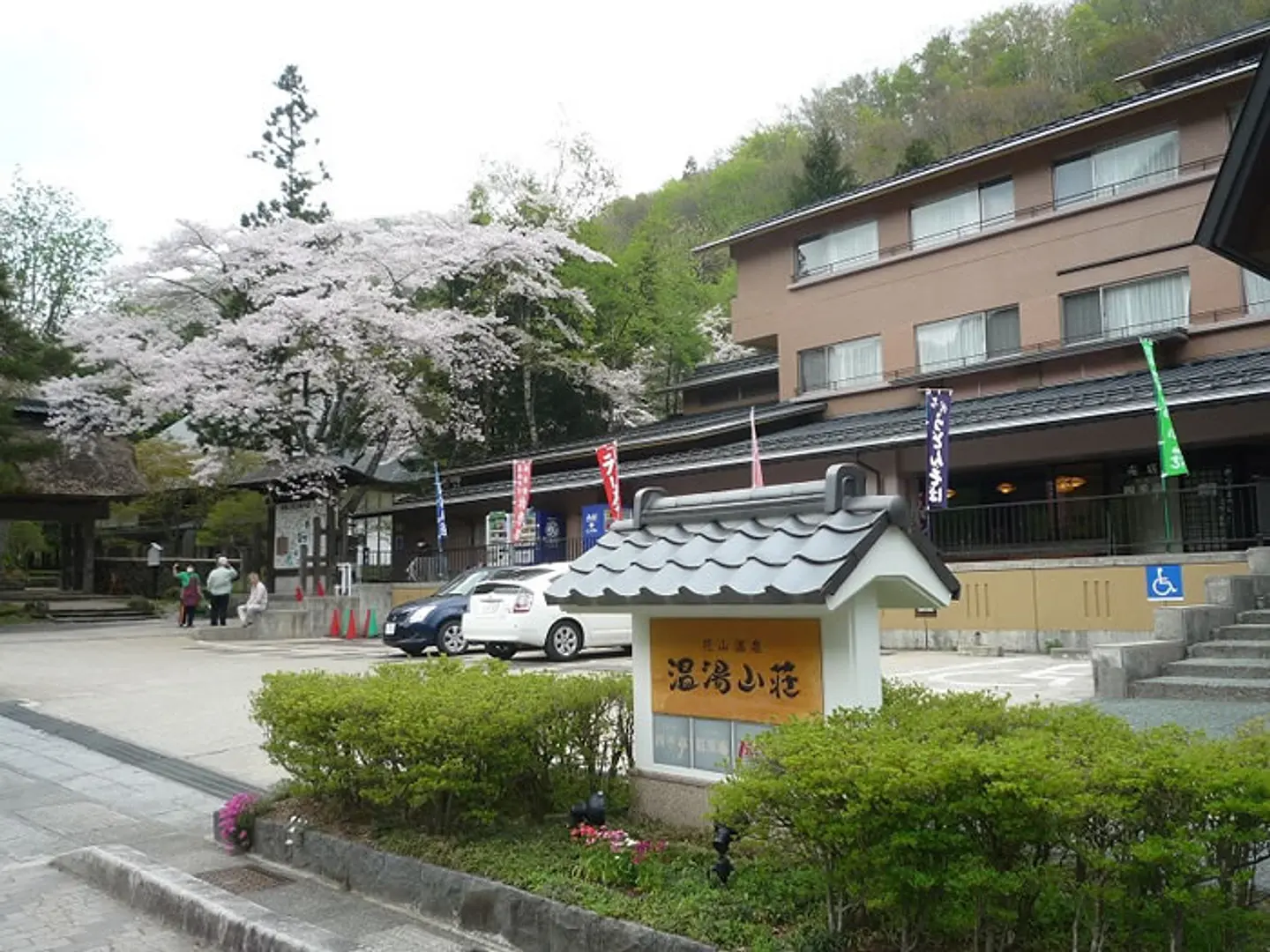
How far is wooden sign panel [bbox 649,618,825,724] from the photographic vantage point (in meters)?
4.97

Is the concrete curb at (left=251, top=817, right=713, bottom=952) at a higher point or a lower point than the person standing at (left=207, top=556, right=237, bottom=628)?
lower

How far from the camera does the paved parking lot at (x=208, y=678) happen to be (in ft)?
36.7

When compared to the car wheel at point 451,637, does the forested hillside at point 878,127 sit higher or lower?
higher

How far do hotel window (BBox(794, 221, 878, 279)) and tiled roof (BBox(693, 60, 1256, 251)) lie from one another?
734mm

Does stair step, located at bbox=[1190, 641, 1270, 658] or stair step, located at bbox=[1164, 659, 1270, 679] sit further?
stair step, located at bbox=[1190, 641, 1270, 658]

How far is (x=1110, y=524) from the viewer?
732 inches

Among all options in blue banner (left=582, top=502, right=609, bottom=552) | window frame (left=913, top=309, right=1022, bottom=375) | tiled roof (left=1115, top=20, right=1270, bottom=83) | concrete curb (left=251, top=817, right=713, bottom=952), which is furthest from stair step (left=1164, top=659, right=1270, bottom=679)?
blue banner (left=582, top=502, right=609, bottom=552)

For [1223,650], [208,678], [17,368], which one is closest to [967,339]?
[1223,650]

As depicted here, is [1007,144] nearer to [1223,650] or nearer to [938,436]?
[938,436]

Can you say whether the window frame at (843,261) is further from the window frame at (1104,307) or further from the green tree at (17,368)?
the green tree at (17,368)

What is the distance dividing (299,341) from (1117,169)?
20073 millimetres

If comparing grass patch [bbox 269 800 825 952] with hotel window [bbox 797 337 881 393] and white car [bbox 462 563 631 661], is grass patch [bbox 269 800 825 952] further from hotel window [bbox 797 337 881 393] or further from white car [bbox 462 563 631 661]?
hotel window [bbox 797 337 881 393]

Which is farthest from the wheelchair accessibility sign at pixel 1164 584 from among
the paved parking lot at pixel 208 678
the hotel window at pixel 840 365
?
the hotel window at pixel 840 365

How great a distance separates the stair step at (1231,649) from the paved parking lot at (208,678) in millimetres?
1278
